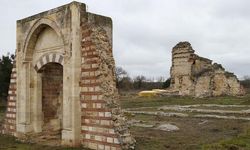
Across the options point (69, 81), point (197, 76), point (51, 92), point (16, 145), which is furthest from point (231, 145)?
point (197, 76)

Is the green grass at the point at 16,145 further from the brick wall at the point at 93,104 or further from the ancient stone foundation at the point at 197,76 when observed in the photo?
the ancient stone foundation at the point at 197,76

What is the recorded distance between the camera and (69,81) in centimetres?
824

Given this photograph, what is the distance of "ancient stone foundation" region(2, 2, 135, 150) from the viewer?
763cm

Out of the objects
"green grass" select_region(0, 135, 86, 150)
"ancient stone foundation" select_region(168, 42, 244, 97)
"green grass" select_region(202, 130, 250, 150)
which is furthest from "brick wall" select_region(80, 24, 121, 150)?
"ancient stone foundation" select_region(168, 42, 244, 97)

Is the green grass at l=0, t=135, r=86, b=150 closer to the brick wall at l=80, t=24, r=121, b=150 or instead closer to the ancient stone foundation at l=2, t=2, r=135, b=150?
the ancient stone foundation at l=2, t=2, r=135, b=150

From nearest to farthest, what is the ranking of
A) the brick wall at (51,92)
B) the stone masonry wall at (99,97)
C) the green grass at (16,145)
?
the stone masonry wall at (99,97), the green grass at (16,145), the brick wall at (51,92)

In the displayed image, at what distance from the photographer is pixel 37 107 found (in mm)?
9719

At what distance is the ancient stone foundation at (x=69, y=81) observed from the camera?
7.63 meters

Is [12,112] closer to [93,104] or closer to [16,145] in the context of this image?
[16,145]

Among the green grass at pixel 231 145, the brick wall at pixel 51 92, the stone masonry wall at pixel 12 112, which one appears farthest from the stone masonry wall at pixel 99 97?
the stone masonry wall at pixel 12 112

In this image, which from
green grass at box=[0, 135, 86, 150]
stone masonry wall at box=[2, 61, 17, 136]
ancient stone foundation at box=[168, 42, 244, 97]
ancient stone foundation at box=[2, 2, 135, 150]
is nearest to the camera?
ancient stone foundation at box=[2, 2, 135, 150]

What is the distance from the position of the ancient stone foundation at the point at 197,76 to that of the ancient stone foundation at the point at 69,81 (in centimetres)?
2424

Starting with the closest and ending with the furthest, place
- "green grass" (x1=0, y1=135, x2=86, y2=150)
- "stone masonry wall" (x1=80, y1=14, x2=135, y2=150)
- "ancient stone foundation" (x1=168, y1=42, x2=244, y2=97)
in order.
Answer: "stone masonry wall" (x1=80, y1=14, x2=135, y2=150), "green grass" (x1=0, y1=135, x2=86, y2=150), "ancient stone foundation" (x1=168, y1=42, x2=244, y2=97)

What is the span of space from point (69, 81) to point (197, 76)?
26580mm
